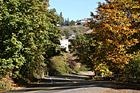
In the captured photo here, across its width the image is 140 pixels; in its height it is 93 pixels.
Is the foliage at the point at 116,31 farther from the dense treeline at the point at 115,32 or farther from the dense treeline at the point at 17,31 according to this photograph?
the dense treeline at the point at 17,31

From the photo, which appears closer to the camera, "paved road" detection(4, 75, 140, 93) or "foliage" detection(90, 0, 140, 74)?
"paved road" detection(4, 75, 140, 93)

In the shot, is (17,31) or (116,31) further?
(17,31)

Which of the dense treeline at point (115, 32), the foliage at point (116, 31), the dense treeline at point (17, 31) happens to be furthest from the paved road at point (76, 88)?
Result: the dense treeline at point (17, 31)

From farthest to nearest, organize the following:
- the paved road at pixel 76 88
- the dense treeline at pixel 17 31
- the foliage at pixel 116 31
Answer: the dense treeline at pixel 17 31 < the foliage at pixel 116 31 < the paved road at pixel 76 88

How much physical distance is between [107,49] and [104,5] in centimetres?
363

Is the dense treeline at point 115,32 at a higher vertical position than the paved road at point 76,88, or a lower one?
higher

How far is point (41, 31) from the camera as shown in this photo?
66.7ft

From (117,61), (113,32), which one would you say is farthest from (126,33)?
(117,61)

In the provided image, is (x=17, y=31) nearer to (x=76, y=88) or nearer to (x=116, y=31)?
(x=76, y=88)

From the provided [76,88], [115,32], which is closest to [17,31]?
[76,88]

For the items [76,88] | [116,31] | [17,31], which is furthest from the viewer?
[17,31]

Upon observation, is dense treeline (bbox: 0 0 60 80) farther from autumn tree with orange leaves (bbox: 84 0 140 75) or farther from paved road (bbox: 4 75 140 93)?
autumn tree with orange leaves (bbox: 84 0 140 75)

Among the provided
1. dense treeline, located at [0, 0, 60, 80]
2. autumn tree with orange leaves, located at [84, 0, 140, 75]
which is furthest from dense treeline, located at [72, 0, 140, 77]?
dense treeline, located at [0, 0, 60, 80]

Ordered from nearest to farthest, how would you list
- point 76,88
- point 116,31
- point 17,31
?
point 116,31 < point 76,88 < point 17,31
